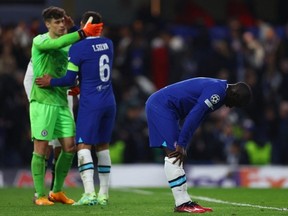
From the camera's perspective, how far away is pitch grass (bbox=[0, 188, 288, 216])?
40.0 feet

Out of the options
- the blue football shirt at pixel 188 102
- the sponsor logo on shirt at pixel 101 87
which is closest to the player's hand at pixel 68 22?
the sponsor logo on shirt at pixel 101 87

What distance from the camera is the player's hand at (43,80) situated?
44.4 ft

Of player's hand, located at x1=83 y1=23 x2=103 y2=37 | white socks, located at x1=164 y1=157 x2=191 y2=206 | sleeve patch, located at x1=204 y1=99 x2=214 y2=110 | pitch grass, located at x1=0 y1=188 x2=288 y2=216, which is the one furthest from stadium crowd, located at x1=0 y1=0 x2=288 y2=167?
sleeve patch, located at x1=204 y1=99 x2=214 y2=110

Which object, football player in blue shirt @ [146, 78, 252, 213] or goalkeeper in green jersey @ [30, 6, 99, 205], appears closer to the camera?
football player in blue shirt @ [146, 78, 252, 213]

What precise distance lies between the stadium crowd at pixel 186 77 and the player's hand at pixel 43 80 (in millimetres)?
8051

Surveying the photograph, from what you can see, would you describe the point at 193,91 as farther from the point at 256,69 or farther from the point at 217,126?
the point at 256,69

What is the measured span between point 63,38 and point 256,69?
11635mm

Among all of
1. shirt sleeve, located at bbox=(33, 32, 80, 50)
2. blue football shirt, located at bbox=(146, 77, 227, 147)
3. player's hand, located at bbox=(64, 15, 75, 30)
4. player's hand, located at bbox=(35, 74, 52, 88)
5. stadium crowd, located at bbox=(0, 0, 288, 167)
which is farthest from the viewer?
stadium crowd, located at bbox=(0, 0, 288, 167)

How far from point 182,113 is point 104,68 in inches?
62.1

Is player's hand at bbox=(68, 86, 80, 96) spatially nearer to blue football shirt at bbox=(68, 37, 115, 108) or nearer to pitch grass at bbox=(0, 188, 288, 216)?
blue football shirt at bbox=(68, 37, 115, 108)

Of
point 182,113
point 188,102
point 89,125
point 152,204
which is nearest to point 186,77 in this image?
point 152,204

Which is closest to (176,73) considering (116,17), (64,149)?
(116,17)

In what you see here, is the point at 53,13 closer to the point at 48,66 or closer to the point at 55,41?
the point at 55,41

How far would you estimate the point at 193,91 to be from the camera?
12.2 metres
